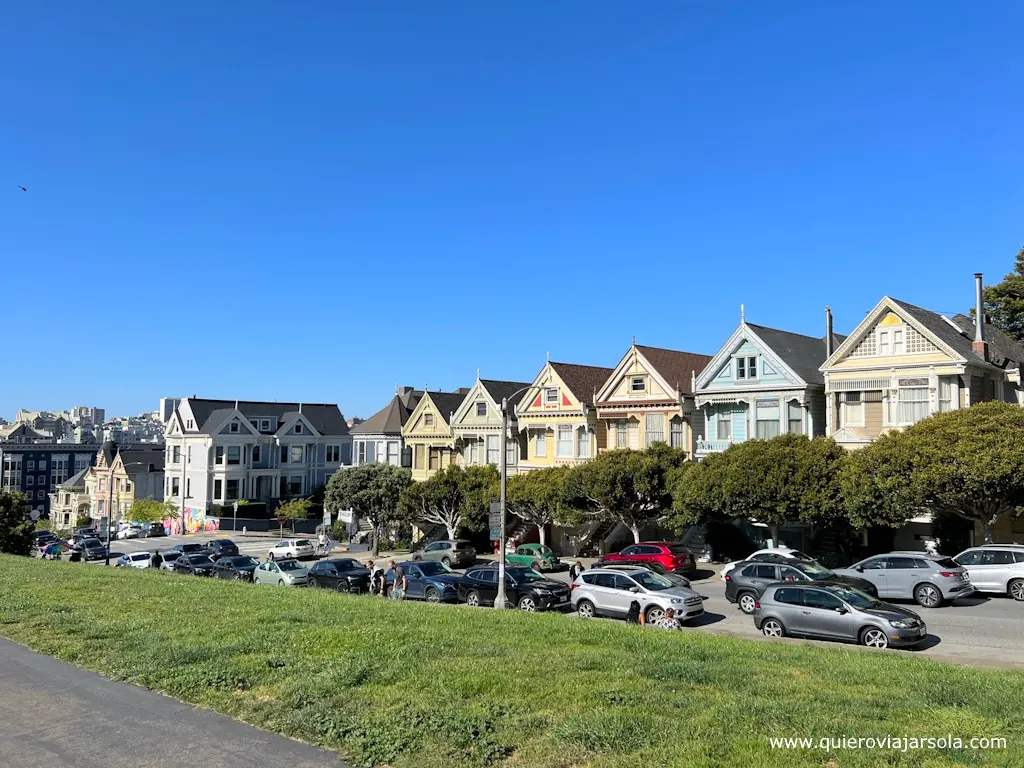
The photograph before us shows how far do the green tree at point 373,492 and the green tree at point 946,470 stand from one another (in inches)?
1219

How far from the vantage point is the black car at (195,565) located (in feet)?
125

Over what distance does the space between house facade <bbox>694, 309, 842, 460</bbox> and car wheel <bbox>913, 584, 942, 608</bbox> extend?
15.9 meters

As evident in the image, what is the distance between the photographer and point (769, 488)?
115ft

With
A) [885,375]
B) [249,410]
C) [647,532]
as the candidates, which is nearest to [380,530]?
[647,532]

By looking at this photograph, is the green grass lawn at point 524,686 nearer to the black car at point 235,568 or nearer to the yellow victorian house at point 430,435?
the black car at point 235,568

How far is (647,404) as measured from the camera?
155 feet

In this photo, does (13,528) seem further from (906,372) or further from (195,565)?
(906,372)

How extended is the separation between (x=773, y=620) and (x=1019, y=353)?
96.5ft

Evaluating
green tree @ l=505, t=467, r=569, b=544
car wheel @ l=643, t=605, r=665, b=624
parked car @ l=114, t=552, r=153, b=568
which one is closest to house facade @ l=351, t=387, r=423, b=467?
green tree @ l=505, t=467, r=569, b=544

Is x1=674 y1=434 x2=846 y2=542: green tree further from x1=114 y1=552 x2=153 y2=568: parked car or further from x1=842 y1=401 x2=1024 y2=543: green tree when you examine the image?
x1=114 y1=552 x2=153 y2=568: parked car

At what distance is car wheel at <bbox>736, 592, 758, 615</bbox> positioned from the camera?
86.6ft

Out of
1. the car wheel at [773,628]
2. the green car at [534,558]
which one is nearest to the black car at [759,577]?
the car wheel at [773,628]

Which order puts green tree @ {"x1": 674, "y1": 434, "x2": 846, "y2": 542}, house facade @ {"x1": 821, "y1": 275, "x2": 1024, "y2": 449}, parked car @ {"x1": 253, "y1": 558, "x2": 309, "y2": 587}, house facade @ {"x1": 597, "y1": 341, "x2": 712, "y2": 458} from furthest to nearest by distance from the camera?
house facade @ {"x1": 597, "y1": 341, "x2": 712, "y2": 458} < house facade @ {"x1": 821, "y1": 275, "x2": 1024, "y2": 449} < green tree @ {"x1": 674, "y1": 434, "x2": 846, "y2": 542} < parked car @ {"x1": 253, "y1": 558, "x2": 309, "y2": 587}

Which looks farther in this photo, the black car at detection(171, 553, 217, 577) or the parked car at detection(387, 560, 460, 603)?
the black car at detection(171, 553, 217, 577)
